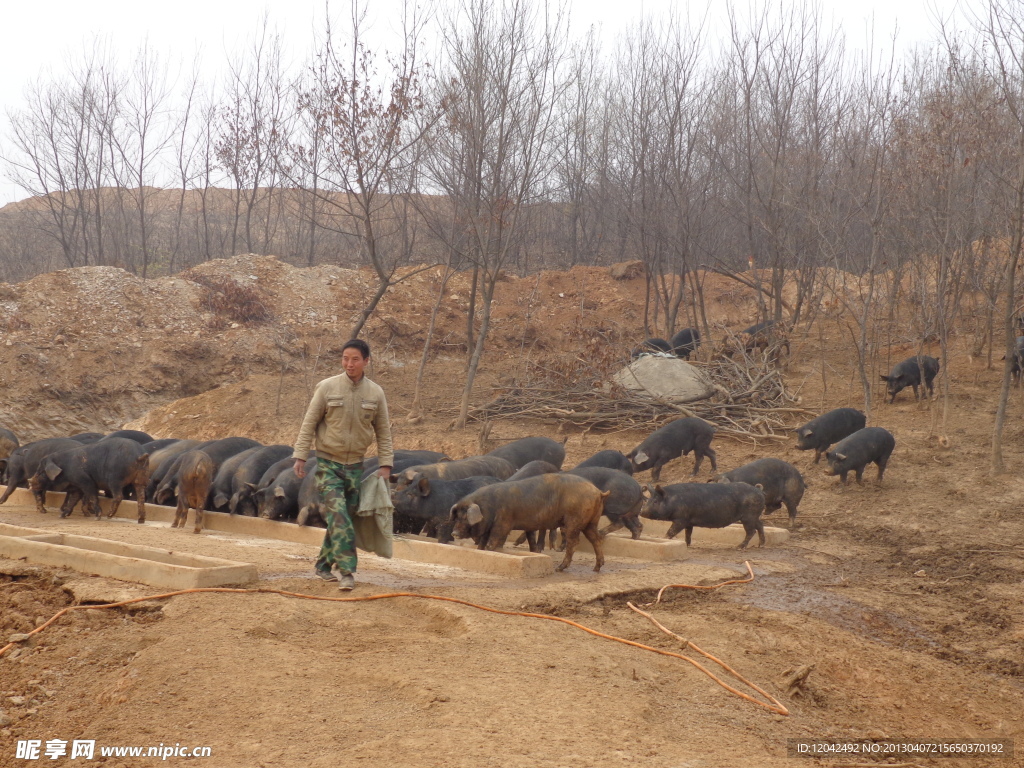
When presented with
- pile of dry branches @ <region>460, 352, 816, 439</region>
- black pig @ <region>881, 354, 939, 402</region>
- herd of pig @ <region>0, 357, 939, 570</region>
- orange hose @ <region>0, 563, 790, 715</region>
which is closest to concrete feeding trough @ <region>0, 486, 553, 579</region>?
herd of pig @ <region>0, 357, 939, 570</region>

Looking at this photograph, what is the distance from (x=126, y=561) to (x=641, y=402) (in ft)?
36.4

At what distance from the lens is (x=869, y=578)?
348 inches

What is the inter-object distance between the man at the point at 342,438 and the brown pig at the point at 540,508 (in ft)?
5.04

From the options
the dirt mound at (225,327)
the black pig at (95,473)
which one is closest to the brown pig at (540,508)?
the black pig at (95,473)

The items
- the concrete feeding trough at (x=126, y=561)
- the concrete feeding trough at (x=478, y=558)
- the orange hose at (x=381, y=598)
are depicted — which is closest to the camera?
the orange hose at (x=381, y=598)

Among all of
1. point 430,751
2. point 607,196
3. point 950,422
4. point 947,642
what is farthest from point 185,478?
point 607,196

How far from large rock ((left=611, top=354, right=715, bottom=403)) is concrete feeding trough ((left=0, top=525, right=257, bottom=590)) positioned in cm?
1084

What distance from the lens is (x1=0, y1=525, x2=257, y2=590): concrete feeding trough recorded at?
21.8ft

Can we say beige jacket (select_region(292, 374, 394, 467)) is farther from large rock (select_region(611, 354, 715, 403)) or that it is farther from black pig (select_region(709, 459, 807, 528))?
large rock (select_region(611, 354, 715, 403))

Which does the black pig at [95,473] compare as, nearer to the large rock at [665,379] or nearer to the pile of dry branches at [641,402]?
the pile of dry branches at [641,402]

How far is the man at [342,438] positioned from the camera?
689 centimetres

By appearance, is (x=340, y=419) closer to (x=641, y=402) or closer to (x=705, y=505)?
(x=705, y=505)

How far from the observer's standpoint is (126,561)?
22.6ft

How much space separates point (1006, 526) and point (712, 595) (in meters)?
5.21
